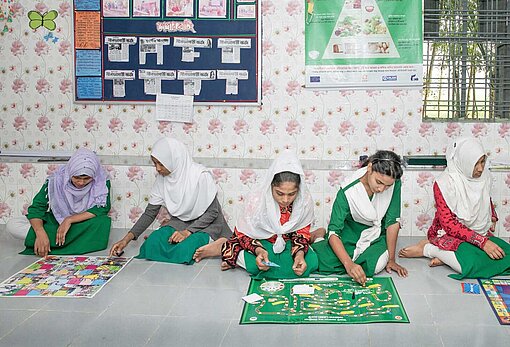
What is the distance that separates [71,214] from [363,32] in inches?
95.9

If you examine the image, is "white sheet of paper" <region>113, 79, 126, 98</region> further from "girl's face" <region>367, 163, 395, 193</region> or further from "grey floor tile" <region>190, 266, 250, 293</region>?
"girl's face" <region>367, 163, 395, 193</region>

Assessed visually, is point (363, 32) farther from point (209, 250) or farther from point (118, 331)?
point (118, 331)

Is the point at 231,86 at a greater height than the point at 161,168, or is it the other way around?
the point at 231,86

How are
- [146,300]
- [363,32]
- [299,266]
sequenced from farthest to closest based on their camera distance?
[363,32] → [299,266] → [146,300]

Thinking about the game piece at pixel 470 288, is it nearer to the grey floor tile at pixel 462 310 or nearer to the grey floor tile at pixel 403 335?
the grey floor tile at pixel 462 310

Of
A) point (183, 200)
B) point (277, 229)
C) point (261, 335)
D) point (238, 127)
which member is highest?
point (238, 127)

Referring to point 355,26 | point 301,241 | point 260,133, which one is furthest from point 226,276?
point 355,26

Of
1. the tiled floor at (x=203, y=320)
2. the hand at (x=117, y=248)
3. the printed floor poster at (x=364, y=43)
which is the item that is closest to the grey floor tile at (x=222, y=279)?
the tiled floor at (x=203, y=320)

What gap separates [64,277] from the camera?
329 cm

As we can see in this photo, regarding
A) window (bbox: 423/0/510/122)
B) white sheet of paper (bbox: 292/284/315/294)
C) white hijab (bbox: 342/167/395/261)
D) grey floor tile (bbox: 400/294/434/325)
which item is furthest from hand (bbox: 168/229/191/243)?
window (bbox: 423/0/510/122)

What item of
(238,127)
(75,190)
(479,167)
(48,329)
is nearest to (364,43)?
(238,127)

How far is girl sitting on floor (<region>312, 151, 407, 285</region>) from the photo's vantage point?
3248 mm

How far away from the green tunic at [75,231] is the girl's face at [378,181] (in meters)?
1.83

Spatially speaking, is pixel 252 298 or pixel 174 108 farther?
pixel 174 108
